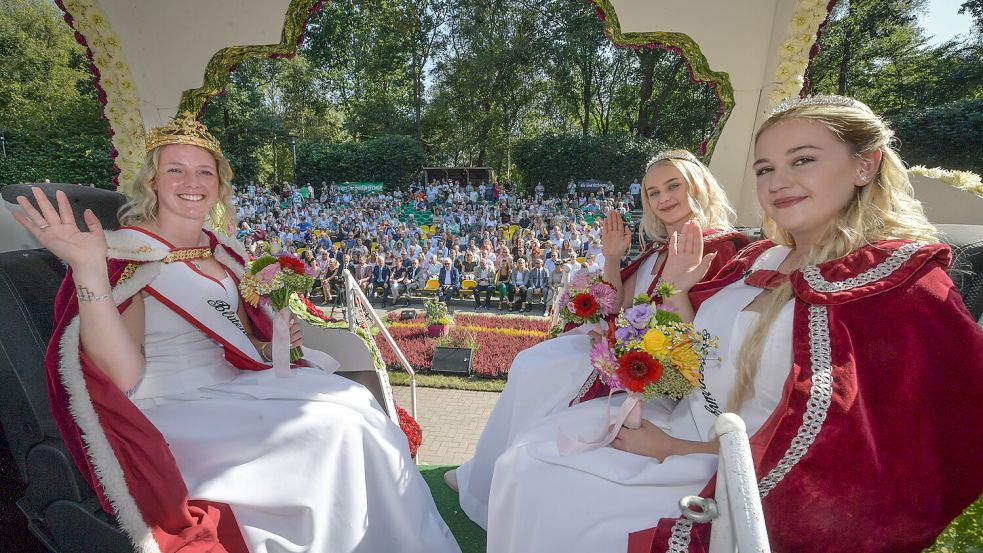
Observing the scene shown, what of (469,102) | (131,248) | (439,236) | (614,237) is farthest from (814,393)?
(469,102)

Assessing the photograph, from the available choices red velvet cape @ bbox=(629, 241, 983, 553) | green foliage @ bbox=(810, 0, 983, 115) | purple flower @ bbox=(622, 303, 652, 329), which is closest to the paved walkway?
purple flower @ bbox=(622, 303, 652, 329)

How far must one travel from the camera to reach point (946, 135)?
690 inches

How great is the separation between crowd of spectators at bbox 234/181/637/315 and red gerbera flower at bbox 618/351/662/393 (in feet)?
23.4

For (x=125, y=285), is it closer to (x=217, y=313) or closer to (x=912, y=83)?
(x=217, y=313)

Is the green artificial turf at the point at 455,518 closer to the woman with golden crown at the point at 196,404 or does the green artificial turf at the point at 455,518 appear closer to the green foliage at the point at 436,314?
the woman with golden crown at the point at 196,404

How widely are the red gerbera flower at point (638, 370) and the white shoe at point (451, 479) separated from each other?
78.8 inches

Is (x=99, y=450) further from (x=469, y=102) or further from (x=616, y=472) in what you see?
(x=469, y=102)

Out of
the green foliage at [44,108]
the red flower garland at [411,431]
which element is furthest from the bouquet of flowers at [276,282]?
the green foliage at [44,108]

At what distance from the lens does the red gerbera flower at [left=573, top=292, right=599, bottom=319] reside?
101 inches

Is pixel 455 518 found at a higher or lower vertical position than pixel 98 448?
lower

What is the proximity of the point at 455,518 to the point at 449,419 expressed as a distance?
188 cm

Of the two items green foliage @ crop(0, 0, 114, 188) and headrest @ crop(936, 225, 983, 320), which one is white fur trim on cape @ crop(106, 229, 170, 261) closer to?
headrest @ crop(936, 225, 983, 320)

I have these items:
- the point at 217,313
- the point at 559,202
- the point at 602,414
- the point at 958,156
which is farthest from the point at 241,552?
the point at 958,156

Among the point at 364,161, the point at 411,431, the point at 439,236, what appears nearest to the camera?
the point at 411,431
